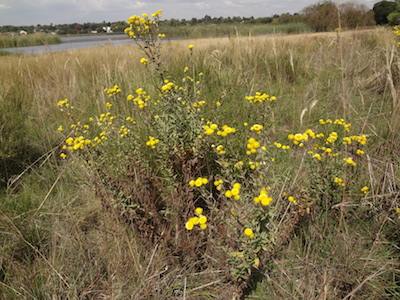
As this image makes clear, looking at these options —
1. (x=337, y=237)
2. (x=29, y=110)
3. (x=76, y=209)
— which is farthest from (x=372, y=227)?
(x=29, y=110)

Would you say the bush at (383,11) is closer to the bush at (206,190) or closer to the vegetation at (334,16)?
the vegetation at (334,16)

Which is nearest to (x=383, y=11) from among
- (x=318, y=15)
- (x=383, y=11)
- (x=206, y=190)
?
(x=383, y=11)

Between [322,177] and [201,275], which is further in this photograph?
[322,177]

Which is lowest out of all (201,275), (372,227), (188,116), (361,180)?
(201,275)

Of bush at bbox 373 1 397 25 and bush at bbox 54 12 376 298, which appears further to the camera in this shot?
bush at bbox 373 1 397 25

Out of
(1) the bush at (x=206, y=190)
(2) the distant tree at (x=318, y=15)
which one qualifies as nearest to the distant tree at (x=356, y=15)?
(2) the distant tree at (x=318, y=15)

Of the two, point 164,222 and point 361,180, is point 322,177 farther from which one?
point 164,222

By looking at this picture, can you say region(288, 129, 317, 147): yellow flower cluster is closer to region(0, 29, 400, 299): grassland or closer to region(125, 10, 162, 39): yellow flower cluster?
region(0, 29, 400, 299): grassland

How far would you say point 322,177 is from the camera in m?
1.73

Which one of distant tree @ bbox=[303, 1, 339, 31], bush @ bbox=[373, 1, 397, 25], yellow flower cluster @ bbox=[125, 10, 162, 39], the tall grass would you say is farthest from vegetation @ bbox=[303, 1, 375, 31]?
yellow flower cluster @ bbox=[125, 10, 162, 39]

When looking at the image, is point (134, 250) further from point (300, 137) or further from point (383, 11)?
point (383, 11)

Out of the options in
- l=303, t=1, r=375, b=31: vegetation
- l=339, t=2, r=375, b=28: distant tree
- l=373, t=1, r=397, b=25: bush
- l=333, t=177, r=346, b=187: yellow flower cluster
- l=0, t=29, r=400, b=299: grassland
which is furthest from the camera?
l=373, t=1, r=397, b=25: bush

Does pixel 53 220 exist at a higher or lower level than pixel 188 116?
lower

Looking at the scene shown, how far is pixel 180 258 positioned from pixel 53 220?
85 centimetres
